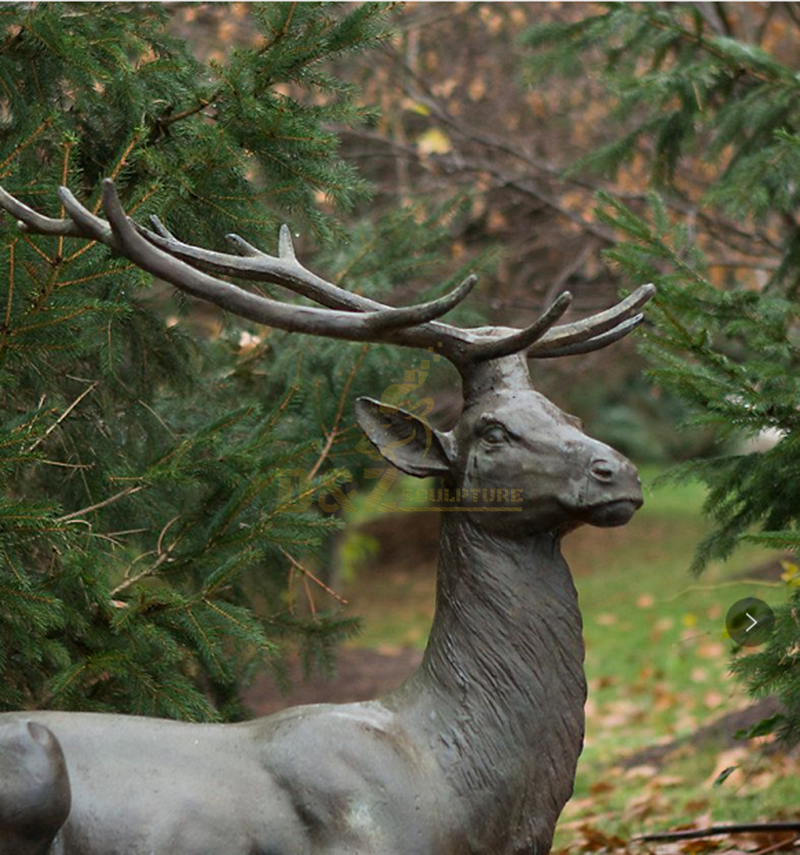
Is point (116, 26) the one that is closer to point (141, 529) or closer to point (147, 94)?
point (147, 94)

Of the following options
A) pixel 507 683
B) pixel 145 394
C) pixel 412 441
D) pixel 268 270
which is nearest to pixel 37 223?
pixel 268 270

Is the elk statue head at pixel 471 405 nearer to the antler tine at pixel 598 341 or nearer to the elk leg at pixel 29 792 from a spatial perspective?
the antler tine at pixel 598 341

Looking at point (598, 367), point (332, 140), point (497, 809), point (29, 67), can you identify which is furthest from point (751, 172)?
point (598, 367)

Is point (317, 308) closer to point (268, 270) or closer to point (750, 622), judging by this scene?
point (268, 270)

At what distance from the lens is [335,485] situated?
163 inches

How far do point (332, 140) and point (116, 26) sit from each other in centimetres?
94

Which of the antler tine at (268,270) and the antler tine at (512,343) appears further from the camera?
the antler tine at (268,270)

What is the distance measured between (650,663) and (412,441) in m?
8.21

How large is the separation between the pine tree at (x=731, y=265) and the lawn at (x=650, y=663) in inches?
14.8

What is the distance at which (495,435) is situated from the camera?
328 cm

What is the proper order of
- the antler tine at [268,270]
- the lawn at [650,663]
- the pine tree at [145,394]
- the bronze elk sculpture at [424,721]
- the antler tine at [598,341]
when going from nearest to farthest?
the bronze elk sculpture at [424,721] → the antler tine at [268,270] → the antler tine at [598,341] → the pine tree at [145,394] → the lawn at [650,663]

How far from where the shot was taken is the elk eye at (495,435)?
10.7ft

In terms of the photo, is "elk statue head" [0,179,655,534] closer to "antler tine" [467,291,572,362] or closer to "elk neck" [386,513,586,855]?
"antler tine" [467,291,572,362]

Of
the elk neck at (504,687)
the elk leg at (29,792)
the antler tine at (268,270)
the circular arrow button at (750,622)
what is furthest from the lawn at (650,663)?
the elk leg at (29,792)
